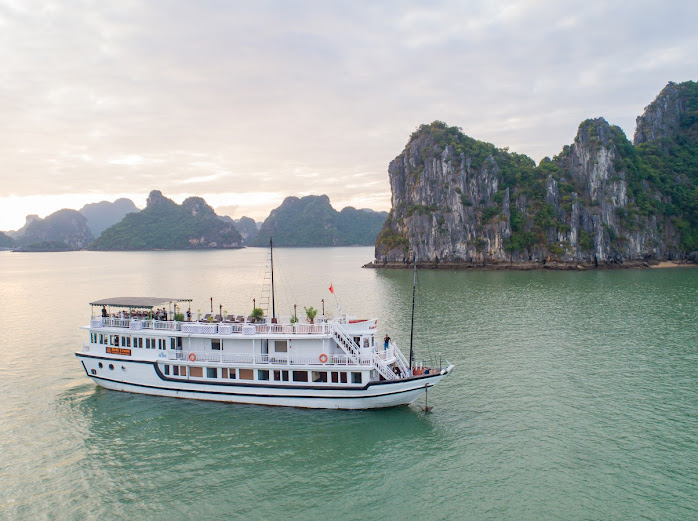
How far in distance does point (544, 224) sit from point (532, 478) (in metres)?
106

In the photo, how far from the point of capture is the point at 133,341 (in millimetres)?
26078

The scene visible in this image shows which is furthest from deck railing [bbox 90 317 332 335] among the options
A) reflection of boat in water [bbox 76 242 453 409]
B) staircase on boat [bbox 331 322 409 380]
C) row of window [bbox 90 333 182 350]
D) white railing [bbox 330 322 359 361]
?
row of window [bbox 90 333 182 350]

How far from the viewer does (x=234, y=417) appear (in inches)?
900

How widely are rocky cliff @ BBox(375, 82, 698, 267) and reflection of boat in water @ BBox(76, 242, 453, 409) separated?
94979 mm

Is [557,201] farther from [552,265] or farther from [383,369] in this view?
[383,369]

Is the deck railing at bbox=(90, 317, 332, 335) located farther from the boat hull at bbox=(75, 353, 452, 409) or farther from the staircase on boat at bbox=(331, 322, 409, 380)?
the boat hull at bbox=(75, 353, 452, 409)

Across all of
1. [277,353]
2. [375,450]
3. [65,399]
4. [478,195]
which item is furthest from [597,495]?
[478,195]

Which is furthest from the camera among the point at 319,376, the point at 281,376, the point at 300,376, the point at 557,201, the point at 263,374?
the point at 557,201

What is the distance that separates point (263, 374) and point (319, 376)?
3.14 m

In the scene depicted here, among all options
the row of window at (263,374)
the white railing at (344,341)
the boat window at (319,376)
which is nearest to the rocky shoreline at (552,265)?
the white railing at (344,341)

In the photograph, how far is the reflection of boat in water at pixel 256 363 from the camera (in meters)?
23.1

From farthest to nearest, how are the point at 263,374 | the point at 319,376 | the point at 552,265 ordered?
the point at 552,265 → the point at 263,374 → the point at 319,376

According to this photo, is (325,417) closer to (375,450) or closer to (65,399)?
(375,450)

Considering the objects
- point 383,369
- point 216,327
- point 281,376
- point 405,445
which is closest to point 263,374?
point 281,376
